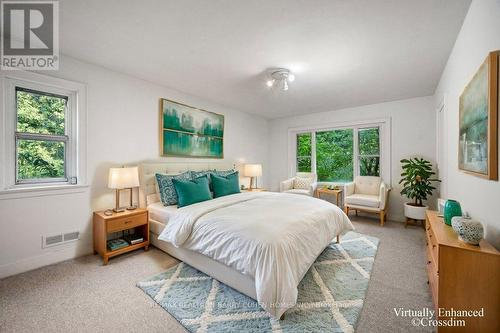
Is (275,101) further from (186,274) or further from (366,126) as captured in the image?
(186,274)

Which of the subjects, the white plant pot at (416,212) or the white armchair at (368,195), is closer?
the white plant pot at (416,212)

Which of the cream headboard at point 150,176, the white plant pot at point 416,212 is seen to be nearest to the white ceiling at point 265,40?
the cream headboard at point 150,176

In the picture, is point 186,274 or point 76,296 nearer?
point 76,296

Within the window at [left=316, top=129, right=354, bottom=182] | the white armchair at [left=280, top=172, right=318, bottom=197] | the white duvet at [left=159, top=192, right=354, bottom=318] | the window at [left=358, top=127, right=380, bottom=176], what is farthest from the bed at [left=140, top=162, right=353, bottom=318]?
the window at [left=316, top=129, right=354, bottom=182]

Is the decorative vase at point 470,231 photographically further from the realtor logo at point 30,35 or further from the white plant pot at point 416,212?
the realtor logo at point 30,35

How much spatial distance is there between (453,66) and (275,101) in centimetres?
270

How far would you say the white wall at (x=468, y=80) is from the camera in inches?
52.1

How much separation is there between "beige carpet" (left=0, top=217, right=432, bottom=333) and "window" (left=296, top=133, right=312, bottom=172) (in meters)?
3.23

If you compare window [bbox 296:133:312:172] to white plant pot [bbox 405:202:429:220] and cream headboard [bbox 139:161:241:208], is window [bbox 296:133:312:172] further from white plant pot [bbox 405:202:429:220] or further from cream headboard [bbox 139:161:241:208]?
cream headboard [bbox 139:161:241:208]

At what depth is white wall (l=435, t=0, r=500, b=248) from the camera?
1322mm

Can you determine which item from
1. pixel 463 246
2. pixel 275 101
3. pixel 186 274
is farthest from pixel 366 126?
pixel 186 274

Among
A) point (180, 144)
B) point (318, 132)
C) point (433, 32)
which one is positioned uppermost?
point (433, 32)

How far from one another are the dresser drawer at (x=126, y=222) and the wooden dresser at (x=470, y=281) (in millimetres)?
3036

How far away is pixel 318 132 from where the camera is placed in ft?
18.0
